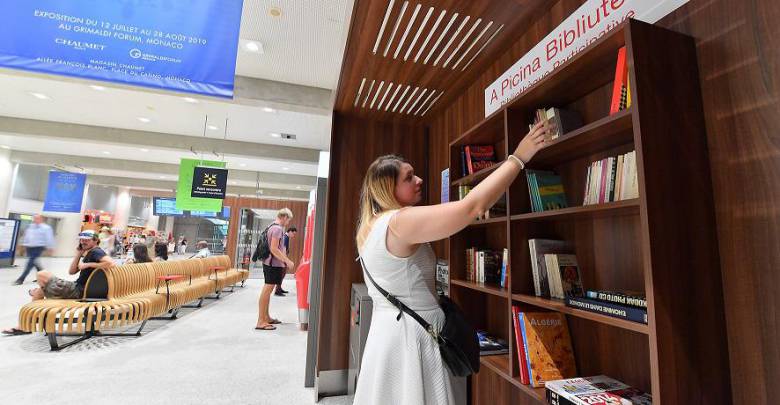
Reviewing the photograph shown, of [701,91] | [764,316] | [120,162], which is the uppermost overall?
[120,162]

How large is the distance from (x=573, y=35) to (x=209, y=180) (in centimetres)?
742

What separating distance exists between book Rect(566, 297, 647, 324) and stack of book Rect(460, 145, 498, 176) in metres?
1.05

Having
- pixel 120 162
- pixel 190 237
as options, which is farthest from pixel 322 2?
pixel 190 237

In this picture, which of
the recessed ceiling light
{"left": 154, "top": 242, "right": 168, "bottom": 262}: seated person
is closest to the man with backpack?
the recessed ceiling light

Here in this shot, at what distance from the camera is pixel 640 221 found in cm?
Answer: 136

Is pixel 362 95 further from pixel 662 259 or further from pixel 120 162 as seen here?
pixel 120 162

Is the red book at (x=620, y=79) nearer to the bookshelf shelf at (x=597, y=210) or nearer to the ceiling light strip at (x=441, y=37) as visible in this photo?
the bookshelf shelf at (x=597, y=210)

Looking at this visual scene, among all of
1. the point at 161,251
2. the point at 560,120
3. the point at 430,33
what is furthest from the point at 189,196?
the point at 560,120

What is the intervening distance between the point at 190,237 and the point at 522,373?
732 inches

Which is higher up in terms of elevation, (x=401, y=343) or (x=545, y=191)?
(x=545, y=191)

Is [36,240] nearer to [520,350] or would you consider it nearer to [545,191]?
[520,350]

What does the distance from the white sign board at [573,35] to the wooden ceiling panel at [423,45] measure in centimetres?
23

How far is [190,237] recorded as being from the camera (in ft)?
54.6

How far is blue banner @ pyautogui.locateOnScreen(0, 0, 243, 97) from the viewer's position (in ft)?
7.42
